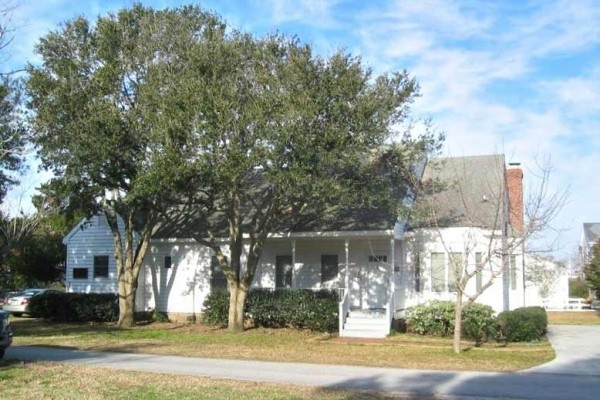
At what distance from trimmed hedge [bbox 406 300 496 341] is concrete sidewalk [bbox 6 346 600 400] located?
248 inches

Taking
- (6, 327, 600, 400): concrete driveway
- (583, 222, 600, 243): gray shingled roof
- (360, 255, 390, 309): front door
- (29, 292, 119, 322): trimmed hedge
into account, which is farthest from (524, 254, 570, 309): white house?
(583, 222, 600, 243): gray shingled roof

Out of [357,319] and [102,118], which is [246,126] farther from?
[357,319]

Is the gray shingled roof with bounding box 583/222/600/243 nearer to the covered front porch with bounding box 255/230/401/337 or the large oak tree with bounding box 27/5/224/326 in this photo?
the covered front porch with bounding box 255/230/401/337

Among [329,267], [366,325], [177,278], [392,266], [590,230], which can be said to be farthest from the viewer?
[590,230]

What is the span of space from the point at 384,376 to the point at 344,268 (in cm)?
1140

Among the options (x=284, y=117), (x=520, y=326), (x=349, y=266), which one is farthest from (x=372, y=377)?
(x=349, y=266)

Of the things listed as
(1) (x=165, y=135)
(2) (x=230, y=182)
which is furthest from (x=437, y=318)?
(1) (x=165, y=135)

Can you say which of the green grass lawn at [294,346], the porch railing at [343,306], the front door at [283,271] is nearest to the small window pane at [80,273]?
the green grass lawn at [294,346]

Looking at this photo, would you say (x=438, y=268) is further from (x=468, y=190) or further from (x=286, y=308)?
(x=286, y=308)

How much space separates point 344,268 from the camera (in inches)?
944

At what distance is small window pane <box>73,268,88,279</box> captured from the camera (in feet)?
94.7

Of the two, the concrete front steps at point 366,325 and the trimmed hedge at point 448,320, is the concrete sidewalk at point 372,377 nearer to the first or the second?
the trimmed hedge at point 448,320

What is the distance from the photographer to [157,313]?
26.2m

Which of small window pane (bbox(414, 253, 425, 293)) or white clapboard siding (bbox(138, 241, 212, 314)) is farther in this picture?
white clapboard siding (bbox(138, 241, 212, 314))
